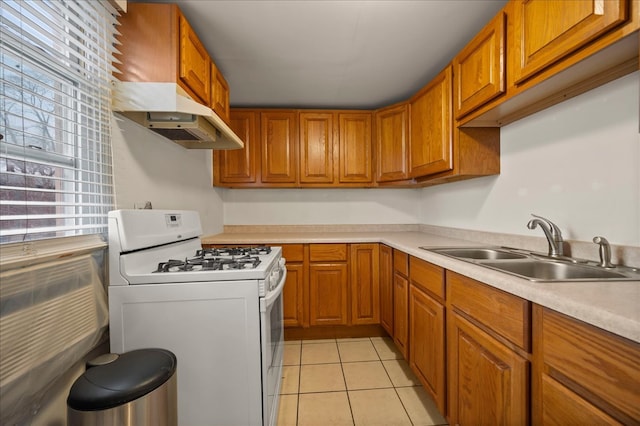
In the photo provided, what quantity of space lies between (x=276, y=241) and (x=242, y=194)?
0.89 metres

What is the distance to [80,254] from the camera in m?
1.03

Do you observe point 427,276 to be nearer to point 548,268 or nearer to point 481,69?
point 548,268

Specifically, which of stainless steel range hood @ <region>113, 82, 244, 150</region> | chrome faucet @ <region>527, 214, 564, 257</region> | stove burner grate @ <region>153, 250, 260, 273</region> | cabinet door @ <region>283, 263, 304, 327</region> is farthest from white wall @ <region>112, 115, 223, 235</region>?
chrome faucet @ <region>527, 214, 564, 257</region>

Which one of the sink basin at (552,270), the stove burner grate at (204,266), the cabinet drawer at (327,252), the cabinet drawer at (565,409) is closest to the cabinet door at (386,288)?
the cabinet drawer at (327,252)

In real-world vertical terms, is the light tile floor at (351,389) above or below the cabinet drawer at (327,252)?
below

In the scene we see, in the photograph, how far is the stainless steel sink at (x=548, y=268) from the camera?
0.95 metres

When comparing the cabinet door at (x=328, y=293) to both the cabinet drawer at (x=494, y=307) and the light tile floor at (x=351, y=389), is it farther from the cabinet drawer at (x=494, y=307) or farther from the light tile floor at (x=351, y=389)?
the cabinet drawer at (x=494, y=307)

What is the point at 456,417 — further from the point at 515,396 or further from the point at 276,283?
the point at 276,283

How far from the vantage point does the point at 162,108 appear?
50.6 inches

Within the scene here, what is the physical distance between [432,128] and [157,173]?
1945mm

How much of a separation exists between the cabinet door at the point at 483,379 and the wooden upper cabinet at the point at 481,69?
3.82 ft

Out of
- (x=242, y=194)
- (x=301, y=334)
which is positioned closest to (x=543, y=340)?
(x=301, y=334)

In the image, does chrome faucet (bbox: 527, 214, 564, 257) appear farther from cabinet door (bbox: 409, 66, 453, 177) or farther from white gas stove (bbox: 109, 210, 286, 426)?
white gas stove (bbox: 109, 210, 286, 426)

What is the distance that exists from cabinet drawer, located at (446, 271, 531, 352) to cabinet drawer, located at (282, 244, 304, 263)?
135 cm
